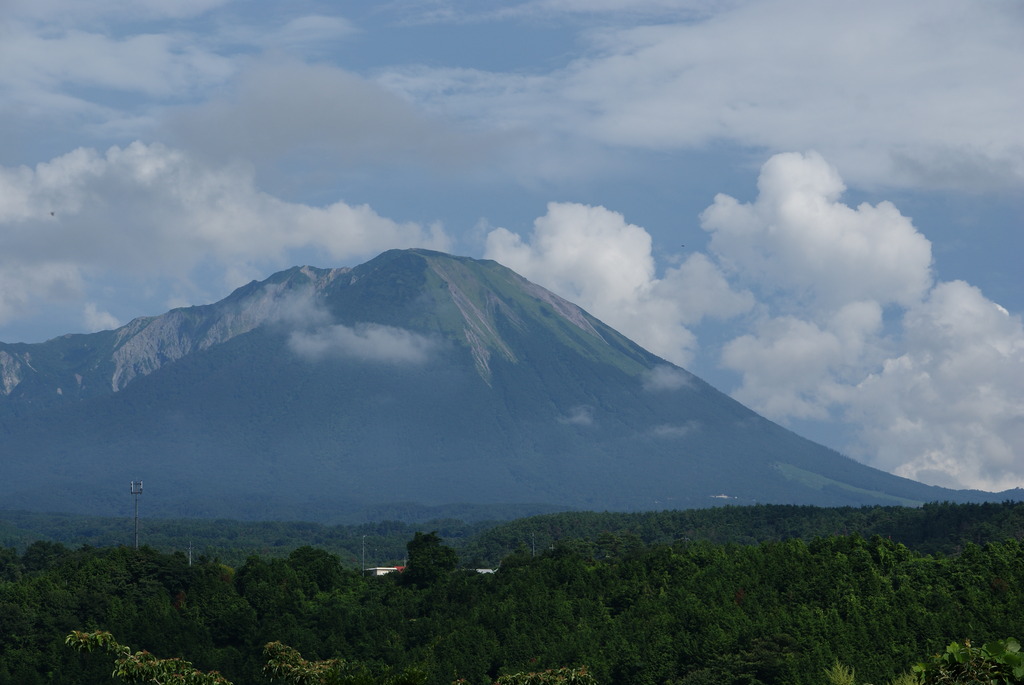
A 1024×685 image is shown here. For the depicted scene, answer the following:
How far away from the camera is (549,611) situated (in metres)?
75.5

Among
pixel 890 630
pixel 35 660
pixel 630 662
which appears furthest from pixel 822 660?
pixel 35 660

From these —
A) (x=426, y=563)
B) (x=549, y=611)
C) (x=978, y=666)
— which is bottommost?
(x=549, y=611)

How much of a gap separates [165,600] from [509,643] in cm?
2668

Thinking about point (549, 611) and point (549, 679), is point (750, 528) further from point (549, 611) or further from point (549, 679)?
point (549, 679)

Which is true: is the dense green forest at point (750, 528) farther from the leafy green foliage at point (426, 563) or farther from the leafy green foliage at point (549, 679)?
the leafy green foliage at point (549, 679)

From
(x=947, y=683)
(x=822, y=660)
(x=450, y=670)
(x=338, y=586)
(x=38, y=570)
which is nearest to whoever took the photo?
(x=947, y=683)

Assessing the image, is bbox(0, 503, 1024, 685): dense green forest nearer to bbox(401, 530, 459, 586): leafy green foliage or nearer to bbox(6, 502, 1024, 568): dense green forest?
bbox(401, 530, 459, 586): leafy green foliage

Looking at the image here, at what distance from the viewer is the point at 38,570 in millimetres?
105000

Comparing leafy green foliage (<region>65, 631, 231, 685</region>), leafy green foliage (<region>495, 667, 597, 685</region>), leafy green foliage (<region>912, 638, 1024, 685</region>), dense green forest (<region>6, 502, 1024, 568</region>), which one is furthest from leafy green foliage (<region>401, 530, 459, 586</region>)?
leafy green foliage (<region>912, 638, 1024, 685</region>)

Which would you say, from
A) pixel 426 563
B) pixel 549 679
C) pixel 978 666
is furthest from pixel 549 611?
pixel 978 666

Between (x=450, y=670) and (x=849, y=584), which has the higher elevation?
(x=849, y=584)

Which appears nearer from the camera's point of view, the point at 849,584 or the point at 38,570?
the point at 849,584

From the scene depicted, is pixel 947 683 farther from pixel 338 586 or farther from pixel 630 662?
pixel 338 586

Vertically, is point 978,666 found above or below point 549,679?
above
